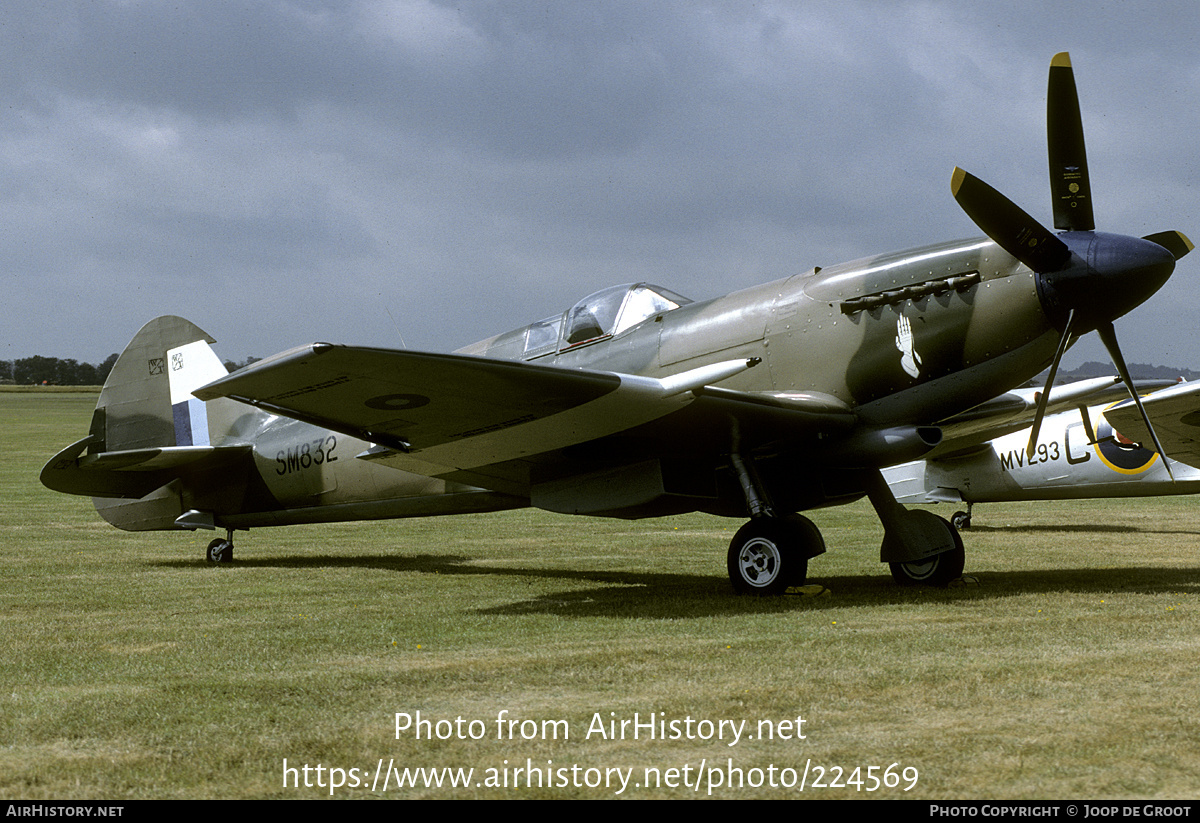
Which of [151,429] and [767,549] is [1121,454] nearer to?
[767,549]

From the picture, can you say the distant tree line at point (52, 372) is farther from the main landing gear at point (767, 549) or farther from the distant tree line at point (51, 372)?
the main landing gear at point (767, 549)

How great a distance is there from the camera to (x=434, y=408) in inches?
283

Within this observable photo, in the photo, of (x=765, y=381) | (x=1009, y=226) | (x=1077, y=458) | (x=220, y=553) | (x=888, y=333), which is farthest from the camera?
(x=1077, y=458)

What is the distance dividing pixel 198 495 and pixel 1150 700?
1027cm

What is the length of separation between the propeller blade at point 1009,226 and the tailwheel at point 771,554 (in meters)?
2.42

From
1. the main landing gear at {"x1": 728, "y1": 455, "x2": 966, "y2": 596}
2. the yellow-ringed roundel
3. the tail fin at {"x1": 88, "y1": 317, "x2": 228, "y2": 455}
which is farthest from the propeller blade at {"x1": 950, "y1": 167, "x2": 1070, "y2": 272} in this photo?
the tail fin at {"x1": 88, "y1": 317, "x2": 228, "y2": 455}

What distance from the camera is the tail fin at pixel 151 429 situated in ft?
38.2

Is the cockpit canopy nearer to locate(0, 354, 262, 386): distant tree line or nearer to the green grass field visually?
the green grass field

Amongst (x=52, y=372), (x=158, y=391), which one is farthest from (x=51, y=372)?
(x=158, y=391)

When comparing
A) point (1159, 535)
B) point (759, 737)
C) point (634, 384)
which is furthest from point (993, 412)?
point (1159, 535)

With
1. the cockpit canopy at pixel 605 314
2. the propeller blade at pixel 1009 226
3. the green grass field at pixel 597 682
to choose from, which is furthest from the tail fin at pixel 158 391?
the propeller blade at pixel 1009 226

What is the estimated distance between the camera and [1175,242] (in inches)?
307

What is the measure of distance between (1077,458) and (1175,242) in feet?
23.5

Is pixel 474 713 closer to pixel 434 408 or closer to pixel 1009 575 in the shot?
pixel 434 408
